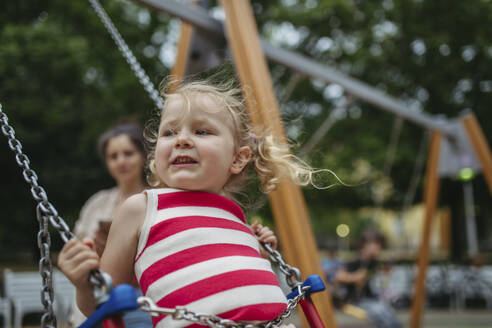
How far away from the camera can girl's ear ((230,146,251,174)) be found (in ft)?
5.40

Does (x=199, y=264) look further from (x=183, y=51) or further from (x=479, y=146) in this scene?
(x=479, y=146)

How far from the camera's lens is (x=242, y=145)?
1.71 meters

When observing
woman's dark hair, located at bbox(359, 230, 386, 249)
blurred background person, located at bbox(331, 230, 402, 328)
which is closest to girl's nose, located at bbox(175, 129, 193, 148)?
blurred background person, located at bbox(331, 230, 402, 328)

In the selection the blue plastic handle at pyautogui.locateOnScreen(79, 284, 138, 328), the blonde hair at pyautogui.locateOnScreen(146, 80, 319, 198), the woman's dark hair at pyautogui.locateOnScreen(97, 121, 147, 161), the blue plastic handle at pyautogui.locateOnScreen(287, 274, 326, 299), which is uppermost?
the woman's dark hair at pyautogui.locateOnScreen(97, 121, 147, 161)

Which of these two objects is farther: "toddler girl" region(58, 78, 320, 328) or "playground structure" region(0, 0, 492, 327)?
"playground structure" region(0, 0, 492, 327)

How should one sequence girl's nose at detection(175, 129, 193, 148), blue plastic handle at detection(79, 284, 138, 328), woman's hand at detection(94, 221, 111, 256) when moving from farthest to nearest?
1. woman's hand at detection(94, 221, 111, 256)
2. girl's nose at detection(175, 129, 193, 148)
3. blue plastic handle at detection(79, 284, 138, 328)

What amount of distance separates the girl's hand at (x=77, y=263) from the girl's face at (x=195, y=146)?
379 millimetres

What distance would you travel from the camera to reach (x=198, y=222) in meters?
1.42

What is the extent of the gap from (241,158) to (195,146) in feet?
0.80

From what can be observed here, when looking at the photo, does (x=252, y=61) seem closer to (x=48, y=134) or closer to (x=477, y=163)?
(x=477, y=163)

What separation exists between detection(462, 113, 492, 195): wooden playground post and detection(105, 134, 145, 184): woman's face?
159 inches

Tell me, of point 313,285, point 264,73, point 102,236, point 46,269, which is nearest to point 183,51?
point 264,73

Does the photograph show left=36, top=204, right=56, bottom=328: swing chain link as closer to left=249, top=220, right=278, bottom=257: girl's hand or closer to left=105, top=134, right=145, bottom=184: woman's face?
left=249, top=220, right=278, bottom=257: girl's hand

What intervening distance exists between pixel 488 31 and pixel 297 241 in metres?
10.1
